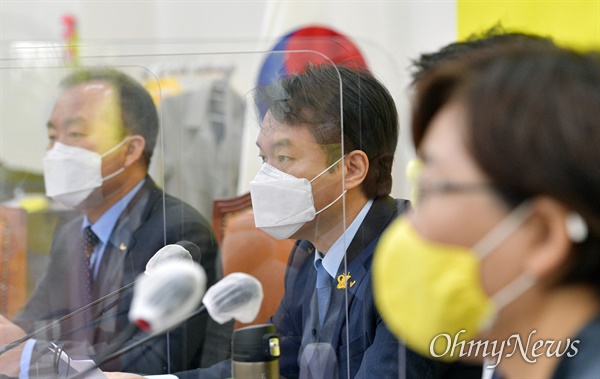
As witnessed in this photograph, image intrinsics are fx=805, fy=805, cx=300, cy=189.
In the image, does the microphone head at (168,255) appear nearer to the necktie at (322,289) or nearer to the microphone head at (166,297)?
the necktie at (322,289)

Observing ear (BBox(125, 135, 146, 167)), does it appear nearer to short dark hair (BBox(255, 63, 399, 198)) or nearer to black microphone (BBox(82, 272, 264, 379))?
short dark hair (BBox(255, 63, 399, 198))

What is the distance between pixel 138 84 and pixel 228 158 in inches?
18.1

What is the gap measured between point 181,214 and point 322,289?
41cm

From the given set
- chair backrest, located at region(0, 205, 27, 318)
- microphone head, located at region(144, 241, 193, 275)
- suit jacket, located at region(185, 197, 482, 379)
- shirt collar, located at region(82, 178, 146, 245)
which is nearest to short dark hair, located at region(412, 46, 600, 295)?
suit jacket, located at region(185, 197, 482, 379)

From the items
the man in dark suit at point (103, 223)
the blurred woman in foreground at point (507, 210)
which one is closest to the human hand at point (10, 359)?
the man in dark suit at point (103, 223)

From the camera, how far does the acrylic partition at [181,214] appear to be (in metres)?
1.31

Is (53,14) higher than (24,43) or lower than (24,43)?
lower

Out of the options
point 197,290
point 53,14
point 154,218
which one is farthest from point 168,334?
point 53,14

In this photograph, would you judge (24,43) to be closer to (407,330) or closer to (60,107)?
(60,107)

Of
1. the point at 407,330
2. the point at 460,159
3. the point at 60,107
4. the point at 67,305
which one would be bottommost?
the point at 67,305

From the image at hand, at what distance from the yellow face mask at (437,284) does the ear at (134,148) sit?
997 millimetres

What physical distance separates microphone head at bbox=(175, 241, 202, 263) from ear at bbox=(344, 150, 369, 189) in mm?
309

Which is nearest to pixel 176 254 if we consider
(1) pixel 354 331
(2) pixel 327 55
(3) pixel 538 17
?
(1) pixel 354 331

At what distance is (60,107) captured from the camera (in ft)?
5.95
